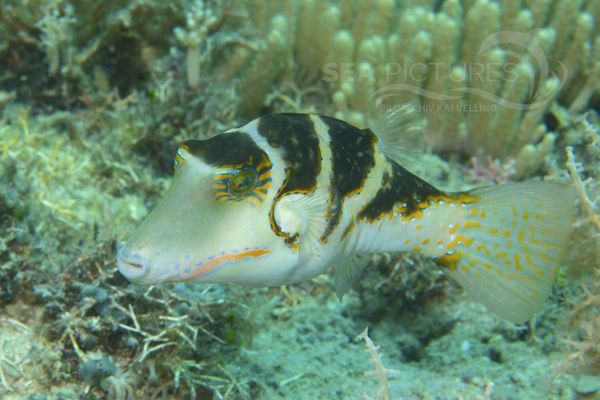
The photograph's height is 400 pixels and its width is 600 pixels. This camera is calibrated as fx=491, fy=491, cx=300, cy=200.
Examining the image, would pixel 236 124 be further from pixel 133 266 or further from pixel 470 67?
pixel 133 266

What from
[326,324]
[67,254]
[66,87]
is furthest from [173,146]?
[326,324]

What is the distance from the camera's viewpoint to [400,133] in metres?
2.52

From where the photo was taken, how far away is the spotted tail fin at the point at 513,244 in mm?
2398

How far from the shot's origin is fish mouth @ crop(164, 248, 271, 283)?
5.72 ft

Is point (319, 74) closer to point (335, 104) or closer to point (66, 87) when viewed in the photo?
point (335, 104)

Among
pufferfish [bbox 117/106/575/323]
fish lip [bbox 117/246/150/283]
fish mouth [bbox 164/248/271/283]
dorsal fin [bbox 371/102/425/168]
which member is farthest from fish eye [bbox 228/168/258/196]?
dorsal fin [bbox 371/102/425/168]

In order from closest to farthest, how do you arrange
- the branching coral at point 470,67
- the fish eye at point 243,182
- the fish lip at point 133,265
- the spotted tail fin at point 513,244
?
1. the fish lip at point 133,265
2. the fish eye at point 243,182
3. the spotted tail fin at point 513,244
4. the branching coral at point 470,67

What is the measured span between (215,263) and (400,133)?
1.25 metres

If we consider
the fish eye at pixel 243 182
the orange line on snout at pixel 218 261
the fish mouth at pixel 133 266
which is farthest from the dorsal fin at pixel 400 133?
the fish mouth at pixel 133 266

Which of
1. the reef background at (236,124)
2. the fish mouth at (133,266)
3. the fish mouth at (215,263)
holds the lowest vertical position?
the reef background at (236,124)

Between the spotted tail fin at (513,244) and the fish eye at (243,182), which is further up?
the fish eye at (243,182)

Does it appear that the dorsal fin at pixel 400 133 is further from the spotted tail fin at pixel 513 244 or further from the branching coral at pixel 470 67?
the branching coral at pixel 470 67

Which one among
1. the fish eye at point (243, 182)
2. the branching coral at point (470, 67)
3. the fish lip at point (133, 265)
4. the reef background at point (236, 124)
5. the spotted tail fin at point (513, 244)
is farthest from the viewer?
the branching coral at point (470, 67)

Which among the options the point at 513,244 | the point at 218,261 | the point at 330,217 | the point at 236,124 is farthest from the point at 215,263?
the point at 236,124
